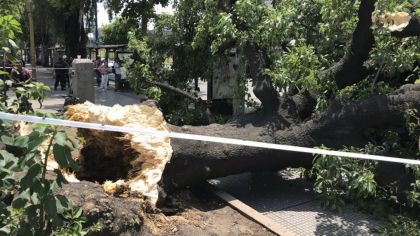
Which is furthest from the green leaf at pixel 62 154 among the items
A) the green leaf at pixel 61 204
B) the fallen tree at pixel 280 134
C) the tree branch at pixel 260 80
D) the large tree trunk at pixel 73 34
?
the large tree trunk at pixel 73 34

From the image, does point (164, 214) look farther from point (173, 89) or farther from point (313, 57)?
point (173, 89)

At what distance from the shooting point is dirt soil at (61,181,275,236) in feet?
12.8

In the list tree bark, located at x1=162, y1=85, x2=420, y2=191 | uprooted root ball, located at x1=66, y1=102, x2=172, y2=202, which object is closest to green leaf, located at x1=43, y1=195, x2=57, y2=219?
uprooted root ball, located at x1=66, y1=102, x2=172, y2=202

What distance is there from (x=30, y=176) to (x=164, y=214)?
235 cm

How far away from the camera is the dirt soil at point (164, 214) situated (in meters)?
3.89

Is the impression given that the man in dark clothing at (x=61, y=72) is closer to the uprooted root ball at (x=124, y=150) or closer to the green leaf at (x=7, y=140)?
the uprooted root ball at (x=124, y=150)

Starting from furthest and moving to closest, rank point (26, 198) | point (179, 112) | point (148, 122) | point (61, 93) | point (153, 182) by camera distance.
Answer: point (61, 93) < point (179, 112) < point (148, 122) < point (153, 182) < point (26, 198)

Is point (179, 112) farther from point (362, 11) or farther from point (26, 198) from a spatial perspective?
point (26, 198)

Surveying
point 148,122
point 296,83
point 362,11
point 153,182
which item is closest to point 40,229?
point 153,182

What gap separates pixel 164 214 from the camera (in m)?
4.88

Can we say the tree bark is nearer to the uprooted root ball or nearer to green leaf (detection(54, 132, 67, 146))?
the uprooted root ball

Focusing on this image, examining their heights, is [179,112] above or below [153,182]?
above

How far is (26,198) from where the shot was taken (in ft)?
8.99

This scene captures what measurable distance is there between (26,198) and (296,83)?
378cm
